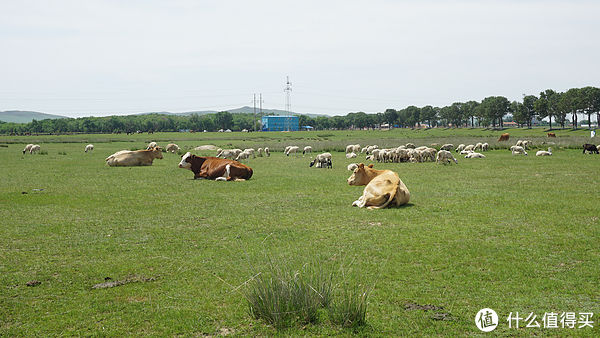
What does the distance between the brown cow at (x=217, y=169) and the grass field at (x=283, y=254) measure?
3.79m

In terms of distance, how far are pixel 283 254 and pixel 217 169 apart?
1397cm

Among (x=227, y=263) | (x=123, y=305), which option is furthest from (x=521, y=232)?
(x=123, y=305)

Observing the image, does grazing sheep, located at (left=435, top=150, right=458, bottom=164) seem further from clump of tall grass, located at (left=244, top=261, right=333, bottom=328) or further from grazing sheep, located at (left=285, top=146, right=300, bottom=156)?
clump of tall grass, located at (left=244, top=261, right=333, bottom=328)

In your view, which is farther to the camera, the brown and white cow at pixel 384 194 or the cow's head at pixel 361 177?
the cow's head at pixel 361 177

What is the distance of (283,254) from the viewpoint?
7.55m

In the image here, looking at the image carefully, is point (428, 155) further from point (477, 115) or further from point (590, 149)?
point (477, 115)

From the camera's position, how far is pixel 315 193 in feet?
52.2

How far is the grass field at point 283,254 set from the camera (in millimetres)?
5645

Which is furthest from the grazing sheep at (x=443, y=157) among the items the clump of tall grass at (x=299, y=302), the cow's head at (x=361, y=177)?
the clump of tall grass at (x=299, y=302)

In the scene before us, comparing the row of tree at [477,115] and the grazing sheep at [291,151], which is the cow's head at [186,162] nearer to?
the grazing sheep at [291,151]

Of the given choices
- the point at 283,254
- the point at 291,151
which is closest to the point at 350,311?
the point at 283,254

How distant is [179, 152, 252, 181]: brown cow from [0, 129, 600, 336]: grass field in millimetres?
3787

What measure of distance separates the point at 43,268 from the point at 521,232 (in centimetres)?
922

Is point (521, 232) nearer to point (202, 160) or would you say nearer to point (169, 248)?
point (169, 248)
